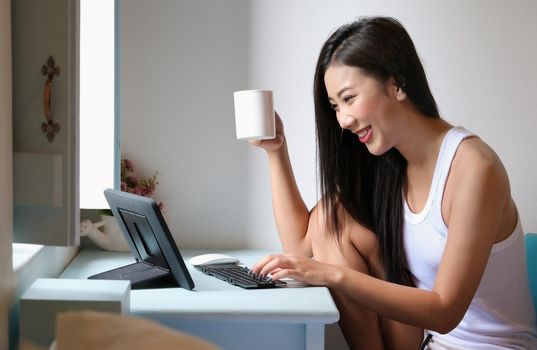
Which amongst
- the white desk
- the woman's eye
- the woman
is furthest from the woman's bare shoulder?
the white desk

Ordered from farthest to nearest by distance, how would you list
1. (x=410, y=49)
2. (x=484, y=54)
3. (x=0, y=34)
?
1. (x=484, y=54)
2. (x=410, y=49)
3. (x=0, y=34)

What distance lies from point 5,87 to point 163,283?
0.59 m

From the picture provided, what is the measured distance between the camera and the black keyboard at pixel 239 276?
1.67 metres

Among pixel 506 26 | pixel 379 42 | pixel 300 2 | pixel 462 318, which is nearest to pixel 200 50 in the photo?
pixel 300 2

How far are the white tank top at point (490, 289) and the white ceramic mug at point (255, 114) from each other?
1.25ft

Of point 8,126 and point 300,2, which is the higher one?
point 300,2

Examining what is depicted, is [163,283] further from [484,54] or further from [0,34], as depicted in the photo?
[484,54]

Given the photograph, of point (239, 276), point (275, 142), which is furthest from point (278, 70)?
point (239, 276)

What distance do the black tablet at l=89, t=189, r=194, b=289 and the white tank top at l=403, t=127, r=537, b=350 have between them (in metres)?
0.52

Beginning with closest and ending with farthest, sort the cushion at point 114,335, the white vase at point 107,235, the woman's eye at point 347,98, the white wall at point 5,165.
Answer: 1. the cushion at point 114,335
2. the white wall at point 5,165
3. the woman's eye at point 347,98
4. the white vase at point 107,235

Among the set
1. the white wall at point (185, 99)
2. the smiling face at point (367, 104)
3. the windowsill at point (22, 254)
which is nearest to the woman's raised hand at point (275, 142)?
the smiling face at point (367, 104)

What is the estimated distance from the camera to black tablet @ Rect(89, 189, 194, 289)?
1.55 m

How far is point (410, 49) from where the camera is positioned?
5.82 feet

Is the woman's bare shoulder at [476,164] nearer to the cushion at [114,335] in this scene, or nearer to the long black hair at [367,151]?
the long black hair at [367,151]
